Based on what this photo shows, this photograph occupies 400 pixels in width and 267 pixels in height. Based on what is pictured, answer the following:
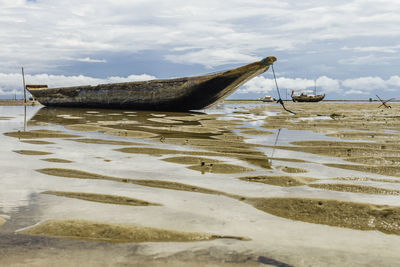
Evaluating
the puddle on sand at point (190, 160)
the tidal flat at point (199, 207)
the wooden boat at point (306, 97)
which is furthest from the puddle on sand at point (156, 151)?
the wooden boat at point (306, 97)

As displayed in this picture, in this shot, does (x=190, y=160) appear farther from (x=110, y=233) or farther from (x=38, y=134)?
(x=38, y=134)

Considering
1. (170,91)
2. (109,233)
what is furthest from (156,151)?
(170,91)

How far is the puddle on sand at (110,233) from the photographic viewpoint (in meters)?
1.73

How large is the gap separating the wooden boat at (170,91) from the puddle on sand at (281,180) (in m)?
8.06

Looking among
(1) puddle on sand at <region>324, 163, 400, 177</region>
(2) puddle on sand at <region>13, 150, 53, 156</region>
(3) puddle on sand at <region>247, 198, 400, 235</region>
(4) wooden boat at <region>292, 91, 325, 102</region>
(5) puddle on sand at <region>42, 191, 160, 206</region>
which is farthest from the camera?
(4) wooden boat at <region>292, 91, 325, 102</region>

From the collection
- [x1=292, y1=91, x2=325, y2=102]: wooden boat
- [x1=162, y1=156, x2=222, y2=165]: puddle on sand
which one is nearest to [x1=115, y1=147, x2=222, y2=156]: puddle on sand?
[x1=162, y1=156, x2=222, y2=165]: puddle on sand

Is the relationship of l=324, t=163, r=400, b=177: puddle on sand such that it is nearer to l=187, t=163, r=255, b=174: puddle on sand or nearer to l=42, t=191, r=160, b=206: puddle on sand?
l=187, t=163, r=255, b=174: puddle on sand

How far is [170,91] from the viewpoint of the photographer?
13203 millimetres

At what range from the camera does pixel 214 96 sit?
13.6m

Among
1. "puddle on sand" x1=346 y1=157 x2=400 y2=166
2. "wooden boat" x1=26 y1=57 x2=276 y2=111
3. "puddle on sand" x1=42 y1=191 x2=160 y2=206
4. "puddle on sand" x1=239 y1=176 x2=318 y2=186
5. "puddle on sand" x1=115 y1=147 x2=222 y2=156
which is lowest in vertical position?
"puddle on sand" x1=42 y1=191 x2=160 y2=206

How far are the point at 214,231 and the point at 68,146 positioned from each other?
3.43 metres

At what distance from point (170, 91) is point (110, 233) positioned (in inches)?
458

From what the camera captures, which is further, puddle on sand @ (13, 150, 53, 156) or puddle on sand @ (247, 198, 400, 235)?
puddle on sand @ (13, 150, 53, 156)

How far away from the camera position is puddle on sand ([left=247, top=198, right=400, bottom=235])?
1964mm
